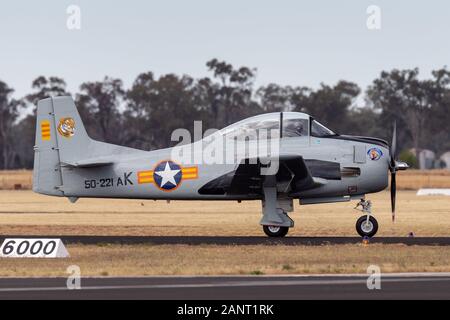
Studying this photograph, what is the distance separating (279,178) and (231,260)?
14.7 ft

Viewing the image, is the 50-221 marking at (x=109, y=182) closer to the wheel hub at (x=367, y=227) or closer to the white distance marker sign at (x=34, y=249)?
the white distance marker sign at (x=34, y=249)

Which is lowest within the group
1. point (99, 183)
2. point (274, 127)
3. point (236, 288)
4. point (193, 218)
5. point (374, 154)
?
point (236, 288)

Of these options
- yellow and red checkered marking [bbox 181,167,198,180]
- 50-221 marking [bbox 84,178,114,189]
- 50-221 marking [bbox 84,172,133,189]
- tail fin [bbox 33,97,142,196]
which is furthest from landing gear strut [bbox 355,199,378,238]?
50-221 marking [bbox 84,178,114,189]

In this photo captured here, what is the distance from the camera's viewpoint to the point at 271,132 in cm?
2242

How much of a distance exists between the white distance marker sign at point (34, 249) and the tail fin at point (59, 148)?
3609 millimetres

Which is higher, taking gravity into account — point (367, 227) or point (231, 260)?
point (367, 227)

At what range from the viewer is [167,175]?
2297 cm

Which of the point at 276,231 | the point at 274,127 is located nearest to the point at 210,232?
the point at 276,231

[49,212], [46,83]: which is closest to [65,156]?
[49,212]

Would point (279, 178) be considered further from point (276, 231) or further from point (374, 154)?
point (374, 154)

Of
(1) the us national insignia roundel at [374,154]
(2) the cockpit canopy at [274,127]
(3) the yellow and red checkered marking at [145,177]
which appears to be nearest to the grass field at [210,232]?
(3) the yellow and red checkered marking at [145,177]

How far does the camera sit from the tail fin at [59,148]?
2361cm
